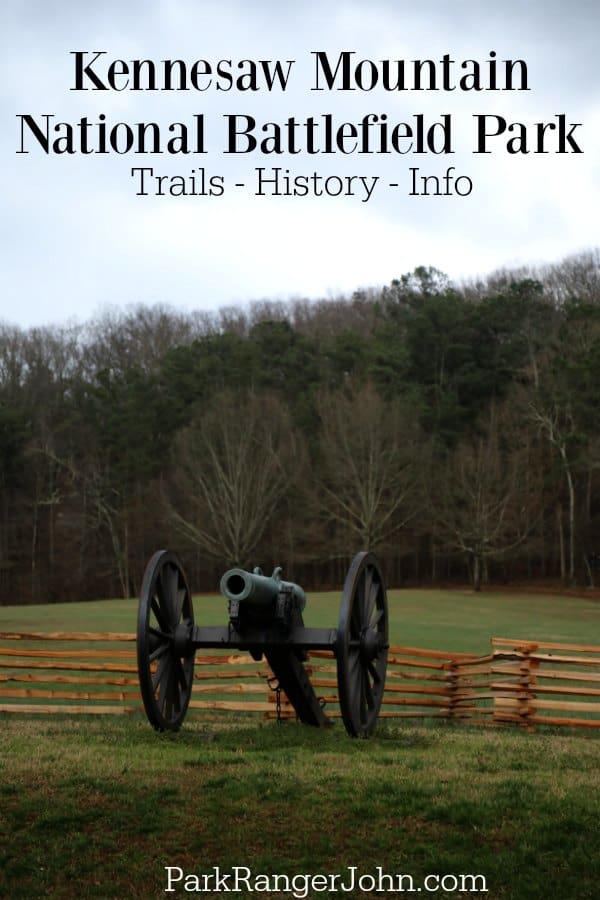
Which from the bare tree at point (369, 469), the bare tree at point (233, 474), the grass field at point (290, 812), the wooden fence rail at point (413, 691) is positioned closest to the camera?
the grass field at point (290, 812)

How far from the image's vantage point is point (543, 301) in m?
63.3

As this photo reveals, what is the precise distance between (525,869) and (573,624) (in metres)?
29.9

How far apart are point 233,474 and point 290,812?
47781 millimetres

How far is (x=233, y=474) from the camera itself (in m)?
55.7

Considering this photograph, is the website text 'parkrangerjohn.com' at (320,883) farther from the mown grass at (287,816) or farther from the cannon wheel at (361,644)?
the cannon wheel at (361,644)

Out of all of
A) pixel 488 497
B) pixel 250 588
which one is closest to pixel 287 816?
pixel 250 588

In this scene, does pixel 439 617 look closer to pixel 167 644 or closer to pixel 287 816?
pixel 167 644

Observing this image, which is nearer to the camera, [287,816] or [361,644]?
[287,816]

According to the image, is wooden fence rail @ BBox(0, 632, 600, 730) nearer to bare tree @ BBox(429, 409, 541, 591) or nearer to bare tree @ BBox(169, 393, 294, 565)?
bare tree @ BBox(429, 409, 541, 591)

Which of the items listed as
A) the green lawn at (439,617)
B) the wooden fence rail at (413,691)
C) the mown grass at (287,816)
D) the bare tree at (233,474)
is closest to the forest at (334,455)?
the bare tree at (233,474)

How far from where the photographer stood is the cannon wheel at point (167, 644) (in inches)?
403

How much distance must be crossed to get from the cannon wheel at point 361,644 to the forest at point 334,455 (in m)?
41.5

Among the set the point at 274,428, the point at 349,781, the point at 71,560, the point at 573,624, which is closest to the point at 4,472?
the point at 71,560

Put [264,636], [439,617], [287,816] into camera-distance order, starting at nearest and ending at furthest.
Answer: [287,816], [264,636], [439,617]
